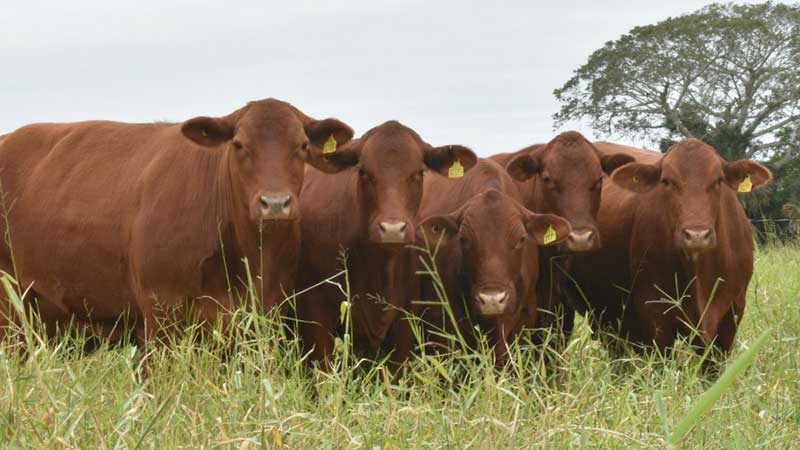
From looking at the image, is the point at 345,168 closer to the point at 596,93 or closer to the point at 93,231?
the point at 93,231

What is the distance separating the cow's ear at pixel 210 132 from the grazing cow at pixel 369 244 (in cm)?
A: 70

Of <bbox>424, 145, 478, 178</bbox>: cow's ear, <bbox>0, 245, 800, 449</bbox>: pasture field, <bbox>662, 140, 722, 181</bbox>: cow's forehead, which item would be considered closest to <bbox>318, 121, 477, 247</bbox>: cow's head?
<bbox>424, 145, 478, 178</bbox>: cow's ear

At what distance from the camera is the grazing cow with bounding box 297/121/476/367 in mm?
6129

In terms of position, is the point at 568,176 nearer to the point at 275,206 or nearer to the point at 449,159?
the point at 449,159

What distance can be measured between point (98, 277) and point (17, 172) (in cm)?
137

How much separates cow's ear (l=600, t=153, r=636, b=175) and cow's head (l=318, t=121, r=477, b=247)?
1.42m

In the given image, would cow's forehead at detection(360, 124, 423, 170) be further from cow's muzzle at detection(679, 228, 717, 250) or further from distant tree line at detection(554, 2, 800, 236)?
distant tree line at detection(554, 2, 800, 236)

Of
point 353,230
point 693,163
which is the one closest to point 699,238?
point 693,163

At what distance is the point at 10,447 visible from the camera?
2930 millimetres

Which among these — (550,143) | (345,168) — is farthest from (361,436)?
(550,143)

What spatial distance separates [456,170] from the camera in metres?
6.50

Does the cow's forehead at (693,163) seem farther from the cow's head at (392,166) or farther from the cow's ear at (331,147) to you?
the cow's ear at (331,147)

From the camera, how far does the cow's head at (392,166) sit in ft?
19.6

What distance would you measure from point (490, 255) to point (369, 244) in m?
0.75
